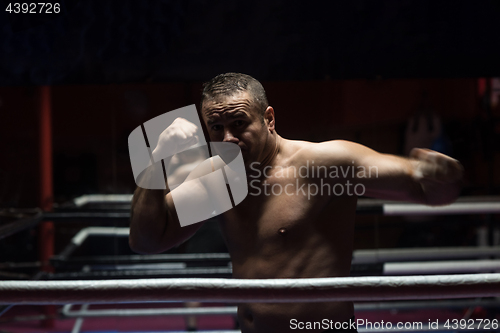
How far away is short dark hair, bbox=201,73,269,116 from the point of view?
31.1 inches

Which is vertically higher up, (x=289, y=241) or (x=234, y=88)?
(x=234, y=88)

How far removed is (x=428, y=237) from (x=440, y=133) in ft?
1.97

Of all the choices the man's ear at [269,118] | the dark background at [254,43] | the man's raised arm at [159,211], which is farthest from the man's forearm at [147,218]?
the dark background at [254,43]

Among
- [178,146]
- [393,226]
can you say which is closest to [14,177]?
[178,146]

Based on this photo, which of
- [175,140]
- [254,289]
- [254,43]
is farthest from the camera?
[254,43]

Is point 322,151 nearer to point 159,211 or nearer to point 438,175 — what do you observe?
point 438,175

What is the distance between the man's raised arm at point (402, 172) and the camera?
75 cm

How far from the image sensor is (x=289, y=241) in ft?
2.71

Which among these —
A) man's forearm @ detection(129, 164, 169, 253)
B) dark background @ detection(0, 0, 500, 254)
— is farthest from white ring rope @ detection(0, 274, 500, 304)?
dark background @ detection(0, 0, 500, 254)

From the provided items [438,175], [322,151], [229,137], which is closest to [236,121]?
[229,137]

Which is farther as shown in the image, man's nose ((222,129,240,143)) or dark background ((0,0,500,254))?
dark background ((0,0,500,254))

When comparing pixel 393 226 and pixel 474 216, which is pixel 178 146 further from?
pixel 474 216

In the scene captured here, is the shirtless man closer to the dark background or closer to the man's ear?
the man's ear
